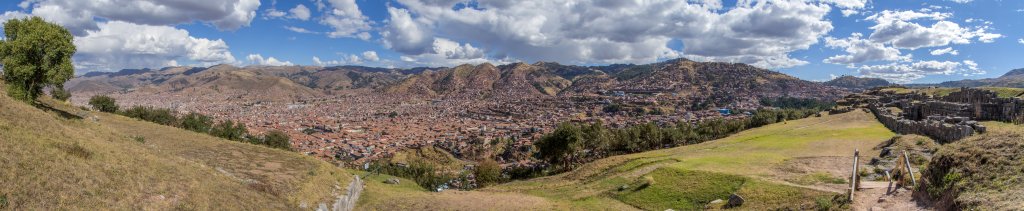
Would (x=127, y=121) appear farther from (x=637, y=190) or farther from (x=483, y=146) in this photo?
(x=483, y=146)

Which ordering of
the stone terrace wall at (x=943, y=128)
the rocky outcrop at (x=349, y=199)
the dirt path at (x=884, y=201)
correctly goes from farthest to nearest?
1. the stone terrace wall at (x=943, y=128)
2. the rocky outcrop at (x=349, y=199)
3. the dirt path at (x=884, y=201)

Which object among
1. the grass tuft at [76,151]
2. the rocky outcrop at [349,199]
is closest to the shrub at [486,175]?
the rocky outcrop at [349,199]

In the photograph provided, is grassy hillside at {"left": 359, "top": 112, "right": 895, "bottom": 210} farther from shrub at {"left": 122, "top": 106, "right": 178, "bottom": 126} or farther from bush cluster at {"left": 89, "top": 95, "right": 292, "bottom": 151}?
shrub at {"left": 122, "top": 106, "right": 178, "bottom": 126}

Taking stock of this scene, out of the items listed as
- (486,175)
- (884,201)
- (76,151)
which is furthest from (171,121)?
(884,201)

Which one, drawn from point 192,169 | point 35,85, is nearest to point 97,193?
point 192,169

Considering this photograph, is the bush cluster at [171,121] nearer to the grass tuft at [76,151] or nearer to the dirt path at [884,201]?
the grass tuft at [76,151]

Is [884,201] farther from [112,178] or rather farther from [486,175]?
[486,175]

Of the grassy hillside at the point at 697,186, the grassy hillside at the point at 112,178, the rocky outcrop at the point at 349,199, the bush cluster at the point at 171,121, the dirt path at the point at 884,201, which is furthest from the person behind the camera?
the bush cluster at the point at 171,121

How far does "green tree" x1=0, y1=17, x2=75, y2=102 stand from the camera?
36031 millimetres

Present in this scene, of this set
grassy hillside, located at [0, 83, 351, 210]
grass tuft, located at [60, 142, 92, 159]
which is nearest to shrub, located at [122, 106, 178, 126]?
grassy hillside, located at [0, 83, 351, 210]

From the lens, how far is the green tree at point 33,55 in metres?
36.0

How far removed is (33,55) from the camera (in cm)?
3709

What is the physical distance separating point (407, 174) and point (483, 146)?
9026 centimetres

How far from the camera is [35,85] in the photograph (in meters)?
38.9
